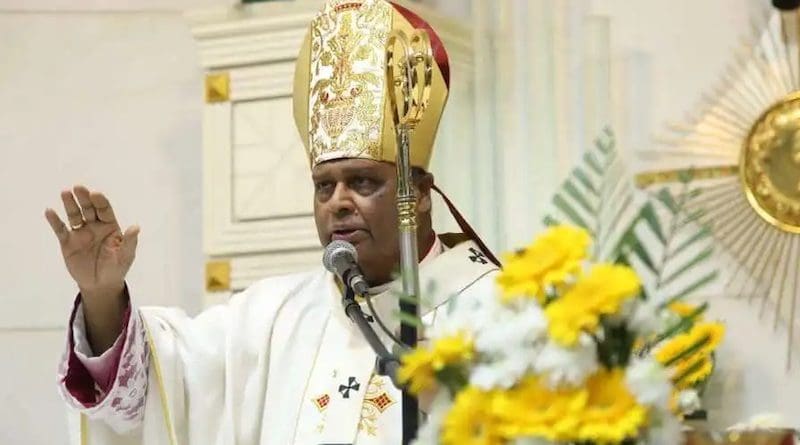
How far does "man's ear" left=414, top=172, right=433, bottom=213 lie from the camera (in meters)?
3.44

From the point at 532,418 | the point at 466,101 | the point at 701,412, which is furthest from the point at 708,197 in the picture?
the point at 532,418

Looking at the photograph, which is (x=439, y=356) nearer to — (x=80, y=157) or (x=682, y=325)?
(x=682, y=325)

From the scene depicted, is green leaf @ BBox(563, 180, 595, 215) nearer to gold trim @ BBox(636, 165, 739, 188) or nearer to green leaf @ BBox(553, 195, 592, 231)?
green leaf @ BBox(553, 195, 592, 231)

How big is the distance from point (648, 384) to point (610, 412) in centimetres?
6

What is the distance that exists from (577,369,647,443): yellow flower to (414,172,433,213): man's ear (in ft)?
5.35

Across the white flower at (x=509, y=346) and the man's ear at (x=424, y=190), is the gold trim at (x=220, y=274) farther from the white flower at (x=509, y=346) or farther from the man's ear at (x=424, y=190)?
the white flower at (x=509, y=346)

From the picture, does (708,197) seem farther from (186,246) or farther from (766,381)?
(186,246)

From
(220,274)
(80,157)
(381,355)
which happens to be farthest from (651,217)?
(80,157)

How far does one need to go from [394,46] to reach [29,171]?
2.41m

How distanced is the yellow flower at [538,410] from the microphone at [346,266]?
0.74 m

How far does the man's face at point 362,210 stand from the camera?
10.7 ft

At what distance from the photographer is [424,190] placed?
136 inches

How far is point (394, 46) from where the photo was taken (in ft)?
8.98

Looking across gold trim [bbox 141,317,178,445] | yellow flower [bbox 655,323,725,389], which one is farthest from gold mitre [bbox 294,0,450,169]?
yellow flower [bbox 655,323,725,389]
